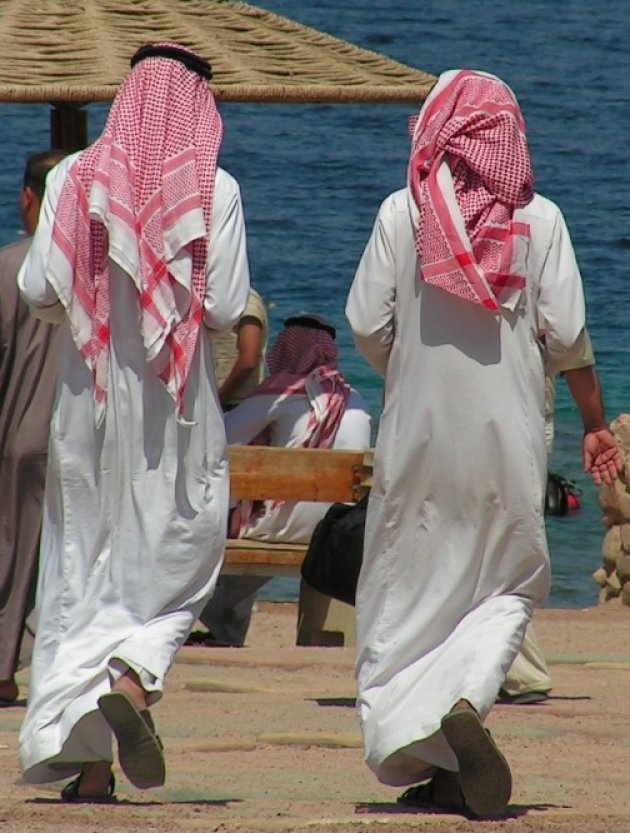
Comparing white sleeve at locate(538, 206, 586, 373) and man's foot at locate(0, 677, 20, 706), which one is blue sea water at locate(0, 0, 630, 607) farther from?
white sleeve at locate(538, 206, 586, 373)

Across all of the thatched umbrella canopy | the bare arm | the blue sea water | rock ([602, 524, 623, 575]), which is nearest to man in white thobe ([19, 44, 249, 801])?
the bare arm

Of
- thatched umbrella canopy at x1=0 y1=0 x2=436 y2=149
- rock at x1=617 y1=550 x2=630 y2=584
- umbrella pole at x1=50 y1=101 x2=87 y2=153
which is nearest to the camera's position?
thatched umbrella canopy at x1=0 y1=0 x2=436 y2=149

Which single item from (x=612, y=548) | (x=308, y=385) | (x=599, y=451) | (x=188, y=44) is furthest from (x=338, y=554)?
(x=612, y=548)

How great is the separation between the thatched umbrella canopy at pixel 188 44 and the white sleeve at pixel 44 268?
245cm

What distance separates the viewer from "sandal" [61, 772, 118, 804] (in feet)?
16.4

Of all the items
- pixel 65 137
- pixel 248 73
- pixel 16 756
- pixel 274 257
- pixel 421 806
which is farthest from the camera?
pixel 274 257

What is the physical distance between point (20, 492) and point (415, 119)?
6.03 feet

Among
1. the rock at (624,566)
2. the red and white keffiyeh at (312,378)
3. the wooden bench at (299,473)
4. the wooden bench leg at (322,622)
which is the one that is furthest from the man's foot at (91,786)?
the rock at (624,566)

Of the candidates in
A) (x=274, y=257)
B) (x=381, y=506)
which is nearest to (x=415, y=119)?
(x=381, y=506)

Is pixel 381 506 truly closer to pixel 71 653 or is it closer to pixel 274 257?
pixel 71 653

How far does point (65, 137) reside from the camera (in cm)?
871

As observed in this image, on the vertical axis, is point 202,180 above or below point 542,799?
above

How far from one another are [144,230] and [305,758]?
1522mm

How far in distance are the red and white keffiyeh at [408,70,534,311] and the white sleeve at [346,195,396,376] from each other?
9 centimetres
